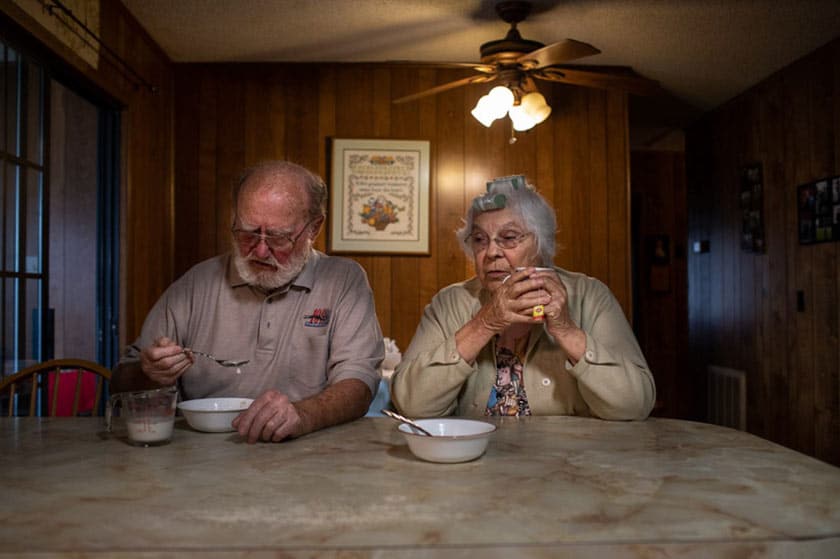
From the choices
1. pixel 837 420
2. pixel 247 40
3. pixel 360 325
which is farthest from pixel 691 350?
pixel 360 325

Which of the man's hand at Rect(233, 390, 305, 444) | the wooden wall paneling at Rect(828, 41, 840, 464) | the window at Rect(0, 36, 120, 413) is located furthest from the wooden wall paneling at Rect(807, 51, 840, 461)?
the window at Rect(0, 36, 120, 413)

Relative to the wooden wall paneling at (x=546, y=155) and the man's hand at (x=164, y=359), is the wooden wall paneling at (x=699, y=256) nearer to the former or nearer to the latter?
the wooden wall paneling at (x=546, y=155)

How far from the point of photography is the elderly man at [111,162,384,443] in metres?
1.79

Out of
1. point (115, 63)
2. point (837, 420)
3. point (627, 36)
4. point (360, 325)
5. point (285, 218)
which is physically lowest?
point (837, 420)

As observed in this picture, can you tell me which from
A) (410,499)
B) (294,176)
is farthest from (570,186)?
(410,499)

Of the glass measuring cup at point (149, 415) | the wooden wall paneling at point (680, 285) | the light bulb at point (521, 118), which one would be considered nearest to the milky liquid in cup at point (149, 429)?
the glass measuring cup at point (149, 415)

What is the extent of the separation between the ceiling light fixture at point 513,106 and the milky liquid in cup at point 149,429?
2.27 metres

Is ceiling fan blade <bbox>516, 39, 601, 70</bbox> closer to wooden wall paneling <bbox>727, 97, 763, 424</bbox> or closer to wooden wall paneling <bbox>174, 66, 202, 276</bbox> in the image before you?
wooden wall paneling <bbox>174, 66, 202, 276</bbox>

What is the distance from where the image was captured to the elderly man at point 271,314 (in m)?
1.79

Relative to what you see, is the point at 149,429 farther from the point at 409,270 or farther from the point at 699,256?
the point at 699,256

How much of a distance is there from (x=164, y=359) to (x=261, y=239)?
0.45 m

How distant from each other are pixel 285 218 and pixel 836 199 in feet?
10.5

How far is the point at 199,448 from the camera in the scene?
126 centimetres

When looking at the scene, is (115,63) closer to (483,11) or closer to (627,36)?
(483,11)
